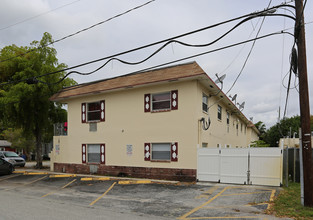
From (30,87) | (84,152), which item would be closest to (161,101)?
(84,152)

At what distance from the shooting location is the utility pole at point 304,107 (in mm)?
7828

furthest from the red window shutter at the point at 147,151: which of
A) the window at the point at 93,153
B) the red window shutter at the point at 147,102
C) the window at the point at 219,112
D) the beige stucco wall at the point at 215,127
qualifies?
the window at the point at 219,112

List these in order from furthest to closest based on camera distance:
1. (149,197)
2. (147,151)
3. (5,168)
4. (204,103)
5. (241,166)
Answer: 1. (5,168)
2. (204,103)
3. (147,151)
4. (241,166)
5. (149,197)

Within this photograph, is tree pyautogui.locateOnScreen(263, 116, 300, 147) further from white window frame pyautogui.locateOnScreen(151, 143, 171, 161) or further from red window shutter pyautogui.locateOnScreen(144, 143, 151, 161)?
red window shutter pyautogui.locateOnScreen(144, 143, 151, 161)

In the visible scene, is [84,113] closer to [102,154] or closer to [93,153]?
[93,153]

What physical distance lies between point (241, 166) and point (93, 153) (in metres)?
9.78

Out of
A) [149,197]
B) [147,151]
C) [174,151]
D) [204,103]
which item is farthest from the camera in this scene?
[204,103]

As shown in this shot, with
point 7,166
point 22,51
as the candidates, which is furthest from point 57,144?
point 22,51

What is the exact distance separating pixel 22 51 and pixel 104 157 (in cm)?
1174

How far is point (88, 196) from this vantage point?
1065 centimetres


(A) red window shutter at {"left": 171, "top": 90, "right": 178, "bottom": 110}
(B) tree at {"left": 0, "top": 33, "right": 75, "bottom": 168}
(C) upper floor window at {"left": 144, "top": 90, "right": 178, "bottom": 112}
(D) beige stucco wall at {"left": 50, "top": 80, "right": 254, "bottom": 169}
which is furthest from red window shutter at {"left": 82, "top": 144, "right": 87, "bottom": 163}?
(A) red window shutter at {"left": 171, "top": 90, "right": 178, "bottom": 110}

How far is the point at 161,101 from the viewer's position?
48.6ft

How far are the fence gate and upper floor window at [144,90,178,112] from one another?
300 centimetres

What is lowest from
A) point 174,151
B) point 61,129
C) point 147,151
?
point 147,151
